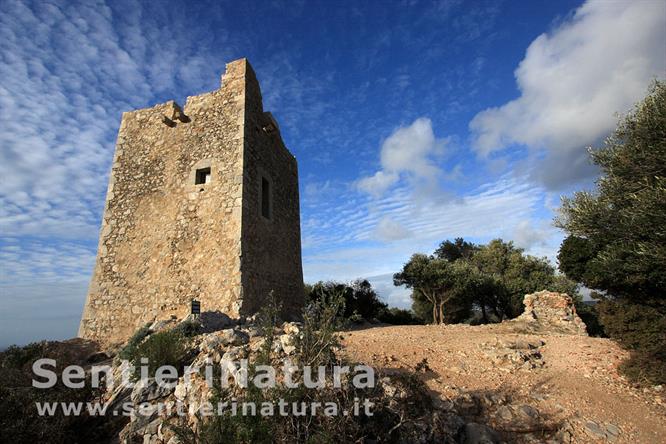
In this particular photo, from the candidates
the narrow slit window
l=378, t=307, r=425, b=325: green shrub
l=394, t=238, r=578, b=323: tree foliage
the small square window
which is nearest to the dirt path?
the narrow slit window

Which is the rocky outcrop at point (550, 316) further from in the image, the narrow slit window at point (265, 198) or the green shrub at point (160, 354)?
the green shrub at point (160, 354)

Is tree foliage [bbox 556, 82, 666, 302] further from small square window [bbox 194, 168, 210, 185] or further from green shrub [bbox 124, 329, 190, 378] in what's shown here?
small square window [bbox 194, 168, 210, 185]

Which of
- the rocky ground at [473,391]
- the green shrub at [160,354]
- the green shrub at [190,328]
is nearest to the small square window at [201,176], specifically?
A: the rocky ground at [473,391]

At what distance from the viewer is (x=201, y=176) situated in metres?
9.56

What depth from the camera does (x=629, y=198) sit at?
816cm

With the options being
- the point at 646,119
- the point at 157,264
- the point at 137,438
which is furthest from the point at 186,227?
the point at 646,119

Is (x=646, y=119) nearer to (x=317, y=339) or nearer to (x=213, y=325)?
(x=317, y=339)

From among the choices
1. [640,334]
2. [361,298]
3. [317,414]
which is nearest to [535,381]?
[640,334]

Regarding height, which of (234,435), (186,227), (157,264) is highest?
(186,227)

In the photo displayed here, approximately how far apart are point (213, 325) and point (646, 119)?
11.4m

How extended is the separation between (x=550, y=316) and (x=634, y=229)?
402 centimetres

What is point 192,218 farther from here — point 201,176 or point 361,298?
point 361,298

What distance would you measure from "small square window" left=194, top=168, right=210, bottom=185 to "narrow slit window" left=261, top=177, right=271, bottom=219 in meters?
1.55

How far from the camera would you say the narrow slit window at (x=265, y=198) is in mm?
10094
